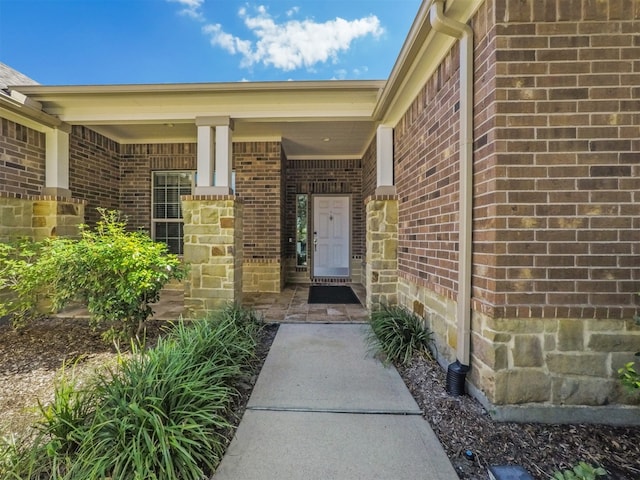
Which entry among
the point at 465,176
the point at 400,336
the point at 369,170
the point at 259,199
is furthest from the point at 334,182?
the point at 465,176

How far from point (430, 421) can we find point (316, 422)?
72 cm

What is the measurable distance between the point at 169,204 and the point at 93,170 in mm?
1353

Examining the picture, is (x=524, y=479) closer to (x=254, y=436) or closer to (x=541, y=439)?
(x=541, y=439)

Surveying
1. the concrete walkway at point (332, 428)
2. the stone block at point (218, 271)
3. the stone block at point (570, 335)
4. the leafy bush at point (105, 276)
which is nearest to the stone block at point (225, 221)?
the stone block at point (218, 271)

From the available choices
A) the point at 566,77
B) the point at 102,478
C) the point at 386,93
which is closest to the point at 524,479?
the point at 102,478

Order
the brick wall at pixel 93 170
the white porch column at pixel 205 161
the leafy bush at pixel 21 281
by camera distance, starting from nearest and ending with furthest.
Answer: the leafy bush at pixel 21 281 < the white porch column at pixel 205 161 < the brick wall at pixel 93 170

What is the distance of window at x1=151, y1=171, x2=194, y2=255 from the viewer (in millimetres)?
5969

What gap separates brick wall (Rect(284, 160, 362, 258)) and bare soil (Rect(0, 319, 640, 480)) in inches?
164

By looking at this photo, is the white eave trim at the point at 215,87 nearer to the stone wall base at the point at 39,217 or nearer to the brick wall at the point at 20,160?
the brick wall at the point at 20,160

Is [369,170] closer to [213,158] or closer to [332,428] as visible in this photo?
[213,158]

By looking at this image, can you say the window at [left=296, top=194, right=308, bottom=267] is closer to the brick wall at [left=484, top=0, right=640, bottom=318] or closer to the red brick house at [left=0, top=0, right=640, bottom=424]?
the red brick house at [left=0, top=0, right=640, bottom=424]

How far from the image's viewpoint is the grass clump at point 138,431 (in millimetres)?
1299

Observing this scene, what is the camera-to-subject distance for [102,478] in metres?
1.24

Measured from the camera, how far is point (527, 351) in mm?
1794
